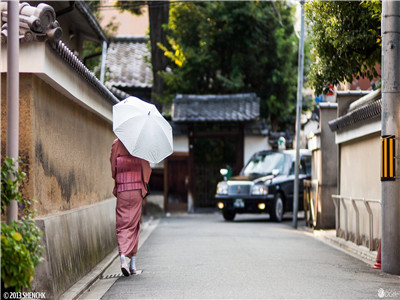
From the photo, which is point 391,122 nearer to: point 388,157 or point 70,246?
point 388,157

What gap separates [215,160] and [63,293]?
23648 millimetres

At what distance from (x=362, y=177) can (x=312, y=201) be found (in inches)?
231

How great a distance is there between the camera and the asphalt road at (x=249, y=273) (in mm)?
8391

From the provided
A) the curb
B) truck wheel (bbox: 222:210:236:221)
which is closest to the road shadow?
truck wheel (bbox: 222:210:236:221)

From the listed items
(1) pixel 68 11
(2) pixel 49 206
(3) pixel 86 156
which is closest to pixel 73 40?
(1) pixel 68 11

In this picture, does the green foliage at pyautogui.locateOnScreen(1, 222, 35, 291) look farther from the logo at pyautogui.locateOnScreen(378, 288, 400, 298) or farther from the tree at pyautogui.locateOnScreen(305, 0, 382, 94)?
the tree at pyautogui.locateOnScreen(305, 0, 382, 94)

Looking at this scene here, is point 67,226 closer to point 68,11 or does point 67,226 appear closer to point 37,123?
point 37,123

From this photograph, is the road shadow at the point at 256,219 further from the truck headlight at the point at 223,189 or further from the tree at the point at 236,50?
the tree at the point at 236,50

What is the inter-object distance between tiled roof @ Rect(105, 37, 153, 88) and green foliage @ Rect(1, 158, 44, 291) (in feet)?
86.7

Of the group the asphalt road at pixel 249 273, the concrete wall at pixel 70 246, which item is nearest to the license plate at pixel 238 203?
the asphalt road at pixel 249 273

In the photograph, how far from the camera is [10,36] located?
6.11 meters

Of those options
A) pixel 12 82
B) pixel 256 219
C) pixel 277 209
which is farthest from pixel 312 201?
pixel 12 82

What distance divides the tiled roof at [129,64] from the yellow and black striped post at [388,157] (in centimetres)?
2225

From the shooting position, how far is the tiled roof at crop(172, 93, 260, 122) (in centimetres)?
2947
